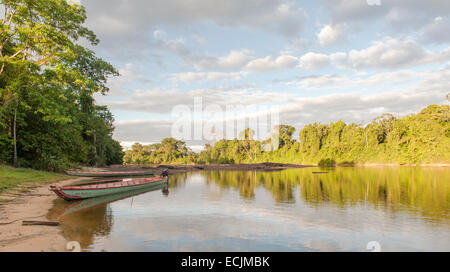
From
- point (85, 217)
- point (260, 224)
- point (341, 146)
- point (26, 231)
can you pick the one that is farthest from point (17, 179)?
point (341, 146)

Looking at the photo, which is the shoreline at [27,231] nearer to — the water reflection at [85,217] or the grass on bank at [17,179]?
the water reflection at [85,217]

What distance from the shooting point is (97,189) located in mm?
19281

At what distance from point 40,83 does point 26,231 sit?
18528 millimetres

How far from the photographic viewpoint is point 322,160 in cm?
9106

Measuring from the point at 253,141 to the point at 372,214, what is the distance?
9758 cm

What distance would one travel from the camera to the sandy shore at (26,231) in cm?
850

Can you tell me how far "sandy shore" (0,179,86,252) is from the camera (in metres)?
8.50

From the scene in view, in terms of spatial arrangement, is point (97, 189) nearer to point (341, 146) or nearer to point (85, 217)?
point (85, 217)

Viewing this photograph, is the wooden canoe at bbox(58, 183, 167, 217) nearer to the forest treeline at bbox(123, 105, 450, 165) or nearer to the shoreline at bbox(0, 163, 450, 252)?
the shoreline at bbox(0, 163, 450, 252)

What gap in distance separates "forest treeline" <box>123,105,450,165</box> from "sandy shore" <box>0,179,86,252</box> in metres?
82.6

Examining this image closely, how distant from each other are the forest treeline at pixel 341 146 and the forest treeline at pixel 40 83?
7362 cm

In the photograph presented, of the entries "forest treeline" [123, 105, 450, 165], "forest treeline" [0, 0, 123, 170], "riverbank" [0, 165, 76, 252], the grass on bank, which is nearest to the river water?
"riverbank" [0, 165, 76, 252]

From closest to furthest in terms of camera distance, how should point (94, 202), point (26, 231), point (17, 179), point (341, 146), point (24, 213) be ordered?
point (26, 231) < point (24, 213) < point (94, 202) < point (17, 179) < point (341, 146)
